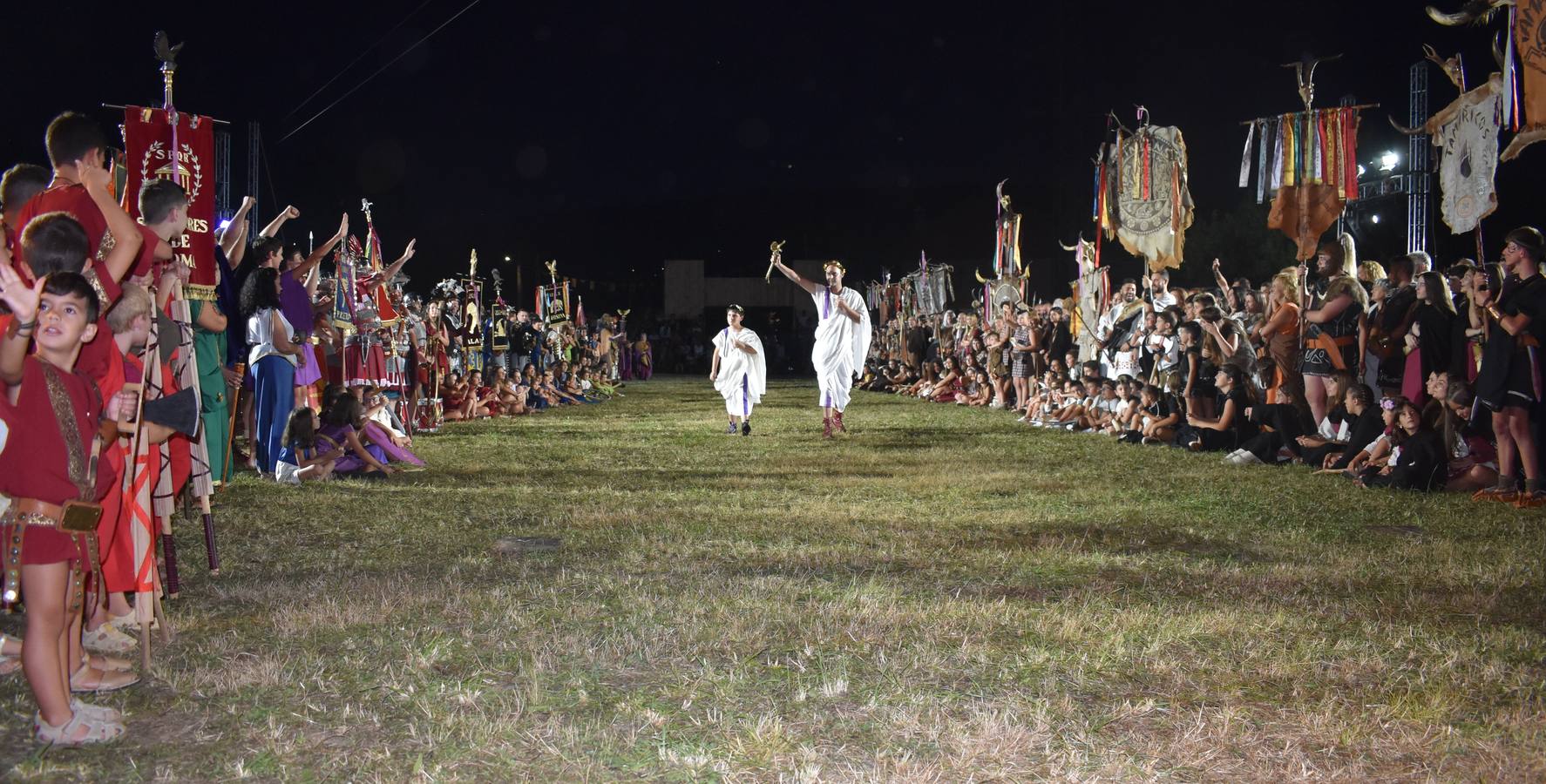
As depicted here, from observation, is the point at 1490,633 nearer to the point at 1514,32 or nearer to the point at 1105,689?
the point at 1105,689

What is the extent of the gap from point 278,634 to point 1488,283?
8.41 meters

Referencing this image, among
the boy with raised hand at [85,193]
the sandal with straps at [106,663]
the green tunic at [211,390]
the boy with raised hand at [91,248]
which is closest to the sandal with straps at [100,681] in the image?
the sandal with straps at [106,663]

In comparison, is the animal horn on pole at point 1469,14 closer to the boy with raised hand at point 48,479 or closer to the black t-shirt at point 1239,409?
the black t-shirt at point 1239,409

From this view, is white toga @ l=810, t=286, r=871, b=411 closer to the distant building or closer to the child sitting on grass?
the child sitting on grass

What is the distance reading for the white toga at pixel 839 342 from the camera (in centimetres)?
1420

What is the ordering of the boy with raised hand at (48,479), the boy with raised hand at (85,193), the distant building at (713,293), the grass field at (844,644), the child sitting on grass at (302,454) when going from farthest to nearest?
the distant building at (713,293)
the child sitting on grass at (302,454)
the boy with raised hand at (85,193)
the grass field at (844,644)
the boy with raised hand at (48,479)

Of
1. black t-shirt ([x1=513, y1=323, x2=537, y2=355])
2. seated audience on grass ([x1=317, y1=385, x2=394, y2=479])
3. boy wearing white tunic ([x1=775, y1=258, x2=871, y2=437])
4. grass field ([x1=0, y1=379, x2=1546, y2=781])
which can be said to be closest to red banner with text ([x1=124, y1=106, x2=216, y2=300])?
grass field ([x1=0, y1=379, x2=1546, y2=781])

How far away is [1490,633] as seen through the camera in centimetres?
438

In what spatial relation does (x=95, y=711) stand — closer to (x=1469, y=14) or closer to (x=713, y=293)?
(x=1469, y=14)

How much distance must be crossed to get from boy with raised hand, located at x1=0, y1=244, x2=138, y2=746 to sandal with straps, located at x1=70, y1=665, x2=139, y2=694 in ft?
1.38

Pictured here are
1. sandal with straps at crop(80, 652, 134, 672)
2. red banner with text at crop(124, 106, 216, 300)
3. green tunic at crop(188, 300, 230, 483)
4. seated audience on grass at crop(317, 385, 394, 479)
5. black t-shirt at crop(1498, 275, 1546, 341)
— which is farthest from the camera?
seated audience on grass at crop(317, 385, 394, 479)

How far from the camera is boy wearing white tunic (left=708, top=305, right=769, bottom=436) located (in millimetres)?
14547

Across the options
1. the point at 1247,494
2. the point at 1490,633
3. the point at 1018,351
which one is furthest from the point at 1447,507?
the point at 1018,351

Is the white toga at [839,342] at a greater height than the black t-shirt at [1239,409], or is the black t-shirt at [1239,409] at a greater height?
the white toga at [839,342]
